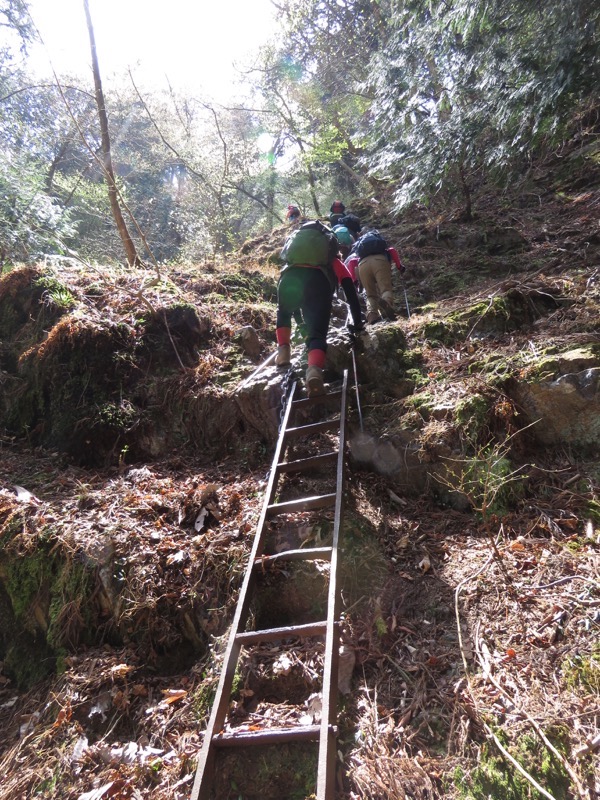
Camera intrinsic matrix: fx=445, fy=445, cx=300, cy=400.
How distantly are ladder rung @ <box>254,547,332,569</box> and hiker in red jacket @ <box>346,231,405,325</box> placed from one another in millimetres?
4566

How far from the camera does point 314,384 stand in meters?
4.87

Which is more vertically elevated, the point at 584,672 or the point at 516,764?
the point at 584,672

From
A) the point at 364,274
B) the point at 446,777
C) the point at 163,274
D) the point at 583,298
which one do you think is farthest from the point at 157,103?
the point at 446,777

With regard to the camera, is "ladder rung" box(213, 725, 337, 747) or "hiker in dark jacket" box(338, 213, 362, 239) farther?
"hiker in dark jacket" box(338, 213, 362, 239)

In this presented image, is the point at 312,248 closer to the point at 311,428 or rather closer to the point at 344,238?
the point at 311,428

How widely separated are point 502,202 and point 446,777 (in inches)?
430

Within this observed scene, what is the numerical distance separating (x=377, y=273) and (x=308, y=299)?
250cm

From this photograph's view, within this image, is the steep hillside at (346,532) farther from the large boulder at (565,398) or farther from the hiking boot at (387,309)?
the hiking boot at (387,309)

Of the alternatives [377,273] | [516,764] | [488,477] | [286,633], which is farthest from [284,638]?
[377,273]

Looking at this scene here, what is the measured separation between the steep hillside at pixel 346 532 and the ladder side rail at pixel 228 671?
0.24 m

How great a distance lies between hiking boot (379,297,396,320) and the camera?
724 cm

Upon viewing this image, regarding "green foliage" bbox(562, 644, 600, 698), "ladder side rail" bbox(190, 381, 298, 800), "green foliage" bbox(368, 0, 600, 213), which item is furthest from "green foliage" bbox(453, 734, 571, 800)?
"green foliage" bbox(368, 0, 600, 213)

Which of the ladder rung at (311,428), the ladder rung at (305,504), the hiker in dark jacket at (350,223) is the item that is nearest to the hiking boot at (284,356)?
the ladder rung at (311,428)

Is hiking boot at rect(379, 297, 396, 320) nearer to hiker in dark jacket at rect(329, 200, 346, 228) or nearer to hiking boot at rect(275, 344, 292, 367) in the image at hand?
hiking boot at rect(275, 344, 292, 367)
